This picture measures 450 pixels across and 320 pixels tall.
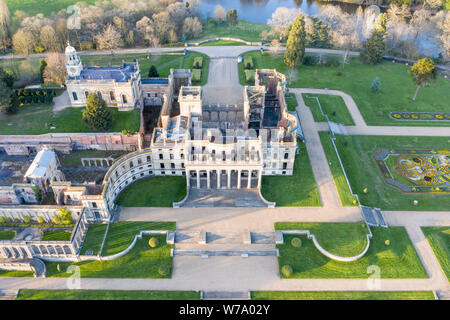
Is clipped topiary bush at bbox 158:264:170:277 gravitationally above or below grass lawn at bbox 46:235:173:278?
above

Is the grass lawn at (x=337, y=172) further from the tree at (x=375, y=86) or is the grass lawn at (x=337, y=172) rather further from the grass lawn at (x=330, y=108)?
the tree at (x=375, y=86)

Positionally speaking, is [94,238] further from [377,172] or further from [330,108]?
[330,108]

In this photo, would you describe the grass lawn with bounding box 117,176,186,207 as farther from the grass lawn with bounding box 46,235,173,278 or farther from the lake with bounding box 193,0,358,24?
the lake with bounding box 193,0,358,24

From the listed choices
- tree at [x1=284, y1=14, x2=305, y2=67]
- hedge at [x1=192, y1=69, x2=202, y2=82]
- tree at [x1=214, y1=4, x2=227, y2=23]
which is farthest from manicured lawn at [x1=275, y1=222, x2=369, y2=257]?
tree at [x1=214, y1=4, x2=227, y2=23]

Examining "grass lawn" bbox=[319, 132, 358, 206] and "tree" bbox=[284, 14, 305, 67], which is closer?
"grass lawn" bbox=[319, 132, 358, 206]

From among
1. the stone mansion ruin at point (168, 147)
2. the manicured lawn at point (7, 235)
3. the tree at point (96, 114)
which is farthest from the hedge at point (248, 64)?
the manicured lawn at point (7, 235)

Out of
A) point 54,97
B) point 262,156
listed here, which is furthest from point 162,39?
point 262,156
